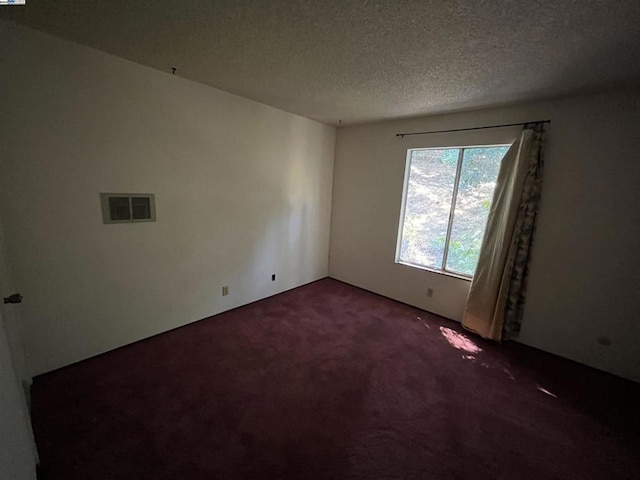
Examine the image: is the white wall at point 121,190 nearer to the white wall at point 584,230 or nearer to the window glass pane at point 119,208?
the window glass pane at point 119,208

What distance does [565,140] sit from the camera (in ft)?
7.80

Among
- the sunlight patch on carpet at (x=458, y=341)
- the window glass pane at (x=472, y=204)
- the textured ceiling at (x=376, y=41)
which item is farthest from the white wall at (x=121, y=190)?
the sunlight patch on carpet at (x=458, y=341)

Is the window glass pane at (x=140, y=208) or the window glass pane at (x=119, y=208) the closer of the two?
the window glass pane at (x=119, y=208)

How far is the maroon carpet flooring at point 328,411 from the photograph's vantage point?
144 cm

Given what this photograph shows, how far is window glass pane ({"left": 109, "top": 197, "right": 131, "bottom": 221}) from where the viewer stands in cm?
211

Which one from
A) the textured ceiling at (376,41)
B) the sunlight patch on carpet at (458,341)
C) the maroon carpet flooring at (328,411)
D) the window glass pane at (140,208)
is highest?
the textured ceiling at (376,41)

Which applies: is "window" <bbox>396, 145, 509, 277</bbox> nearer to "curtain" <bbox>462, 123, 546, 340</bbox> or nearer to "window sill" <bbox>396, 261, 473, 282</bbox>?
"window sill" <bbox>396, 261, 473, 282</bbox>

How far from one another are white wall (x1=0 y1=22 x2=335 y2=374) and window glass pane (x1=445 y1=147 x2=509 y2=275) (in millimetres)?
2228

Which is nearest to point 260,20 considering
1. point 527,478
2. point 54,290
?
point 54,290

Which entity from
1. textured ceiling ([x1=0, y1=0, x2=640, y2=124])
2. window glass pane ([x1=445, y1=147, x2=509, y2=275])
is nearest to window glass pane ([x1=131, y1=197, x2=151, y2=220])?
textured ceiling ([x1=0, y1=0, x2=640, y2=124])

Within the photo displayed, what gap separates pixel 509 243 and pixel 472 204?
611 millimetres

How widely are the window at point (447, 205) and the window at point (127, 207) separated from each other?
2.95 m

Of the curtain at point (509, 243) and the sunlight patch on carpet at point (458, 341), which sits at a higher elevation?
the curtain at point (509, 243)

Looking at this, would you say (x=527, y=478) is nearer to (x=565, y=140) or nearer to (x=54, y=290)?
(x=565, y=140)
